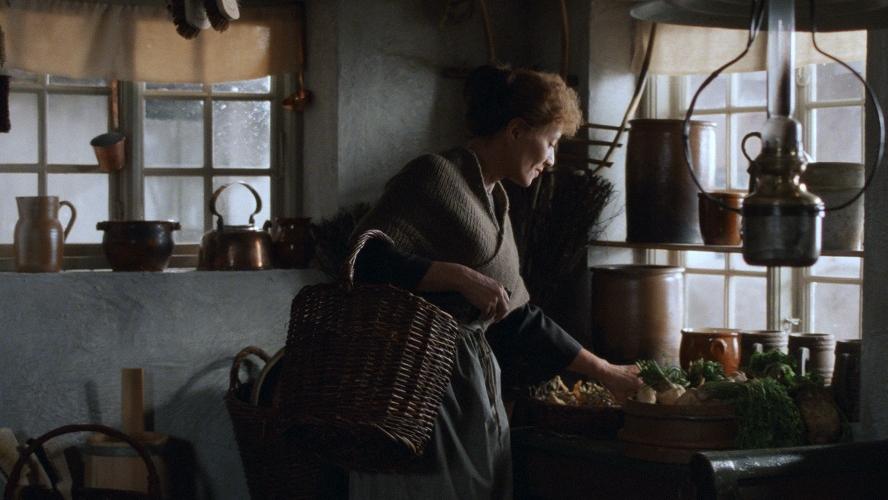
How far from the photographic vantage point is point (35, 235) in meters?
3.87

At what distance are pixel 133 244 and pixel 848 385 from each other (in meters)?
2.43

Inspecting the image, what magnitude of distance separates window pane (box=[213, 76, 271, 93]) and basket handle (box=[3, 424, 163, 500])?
1.48m

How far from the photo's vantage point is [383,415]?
7.03 feet

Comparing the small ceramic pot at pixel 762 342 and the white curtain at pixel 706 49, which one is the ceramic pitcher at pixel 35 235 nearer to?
the white curtain at pixel 706 49

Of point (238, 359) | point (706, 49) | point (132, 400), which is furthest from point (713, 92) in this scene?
point (132, 400)

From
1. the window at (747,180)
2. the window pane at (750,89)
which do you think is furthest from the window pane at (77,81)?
the window pane at (750,89)

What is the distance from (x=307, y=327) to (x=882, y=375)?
138 centimetres

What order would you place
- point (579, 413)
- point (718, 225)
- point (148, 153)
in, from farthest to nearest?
point (148, 153)
point (718, 225)
point (579, 413)

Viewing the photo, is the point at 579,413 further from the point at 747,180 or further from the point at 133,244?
the point at 133,244

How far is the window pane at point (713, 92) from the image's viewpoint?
157 inches

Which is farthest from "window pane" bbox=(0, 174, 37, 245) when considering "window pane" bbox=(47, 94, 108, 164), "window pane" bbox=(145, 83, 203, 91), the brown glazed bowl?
"window pane" bbox=(145, 83, 203, 91)

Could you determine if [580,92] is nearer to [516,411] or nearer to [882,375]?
[516,411]

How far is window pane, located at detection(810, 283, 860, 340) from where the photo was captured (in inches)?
138

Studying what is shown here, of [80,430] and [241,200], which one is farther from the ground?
[241,200]
